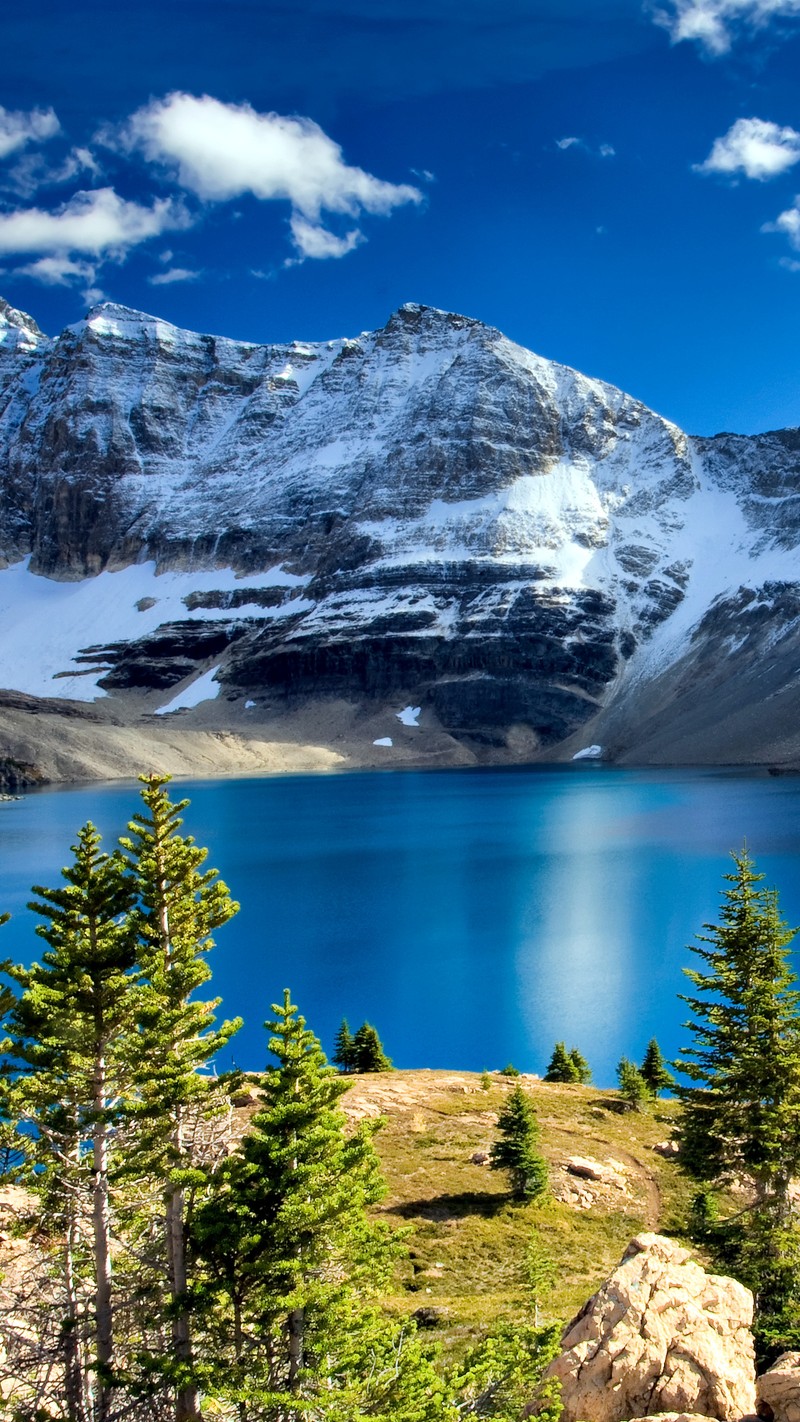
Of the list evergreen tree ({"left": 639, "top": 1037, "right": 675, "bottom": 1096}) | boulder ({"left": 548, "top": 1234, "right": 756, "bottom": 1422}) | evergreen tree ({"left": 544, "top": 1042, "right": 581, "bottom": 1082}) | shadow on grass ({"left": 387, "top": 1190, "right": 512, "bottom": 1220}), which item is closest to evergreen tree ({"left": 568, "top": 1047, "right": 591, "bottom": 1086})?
evergreen tree ({"left": 544, "top": 1042, "right": 581, "bottom": 1082})

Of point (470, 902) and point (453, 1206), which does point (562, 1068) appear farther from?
point (470, 902)

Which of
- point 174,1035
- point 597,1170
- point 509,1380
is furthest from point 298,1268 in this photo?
point 597,1170

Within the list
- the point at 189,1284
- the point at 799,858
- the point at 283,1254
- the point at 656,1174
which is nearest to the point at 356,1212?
the point at 283,1254

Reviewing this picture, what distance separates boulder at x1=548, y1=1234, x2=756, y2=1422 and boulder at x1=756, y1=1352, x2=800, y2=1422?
12 cm

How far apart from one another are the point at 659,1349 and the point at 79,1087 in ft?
27.2

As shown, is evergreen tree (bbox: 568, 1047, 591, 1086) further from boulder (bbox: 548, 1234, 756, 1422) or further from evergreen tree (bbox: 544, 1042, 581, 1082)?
boulder (bbox: 548, 1234, 756, 1422)

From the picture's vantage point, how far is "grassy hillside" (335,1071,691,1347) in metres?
20.1

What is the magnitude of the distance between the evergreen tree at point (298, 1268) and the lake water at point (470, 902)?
31280mm

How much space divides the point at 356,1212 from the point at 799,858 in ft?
244

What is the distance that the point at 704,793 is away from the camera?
13025 centimetres

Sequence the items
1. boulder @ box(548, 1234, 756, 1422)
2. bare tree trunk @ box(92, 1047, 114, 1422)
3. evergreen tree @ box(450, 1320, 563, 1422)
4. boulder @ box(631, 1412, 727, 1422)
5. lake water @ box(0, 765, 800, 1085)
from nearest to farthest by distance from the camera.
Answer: boulder @ box(631, 1412, 727, 1422) → boulder @ box(548, 1234, 756, 1422) → evergreen tree @ box(450, 1320, 563, 1422) → bare tree trunk @ box(92, 1047, 114, 1422) → lake water @ box(0, 765, 800, 1085)

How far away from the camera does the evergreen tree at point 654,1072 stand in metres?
37.4

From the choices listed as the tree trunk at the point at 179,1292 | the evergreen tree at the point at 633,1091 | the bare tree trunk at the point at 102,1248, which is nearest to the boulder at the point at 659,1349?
the tree trunk at the point at 179,1292

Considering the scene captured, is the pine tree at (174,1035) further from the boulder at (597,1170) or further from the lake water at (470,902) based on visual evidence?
the lake water at (470,902)
